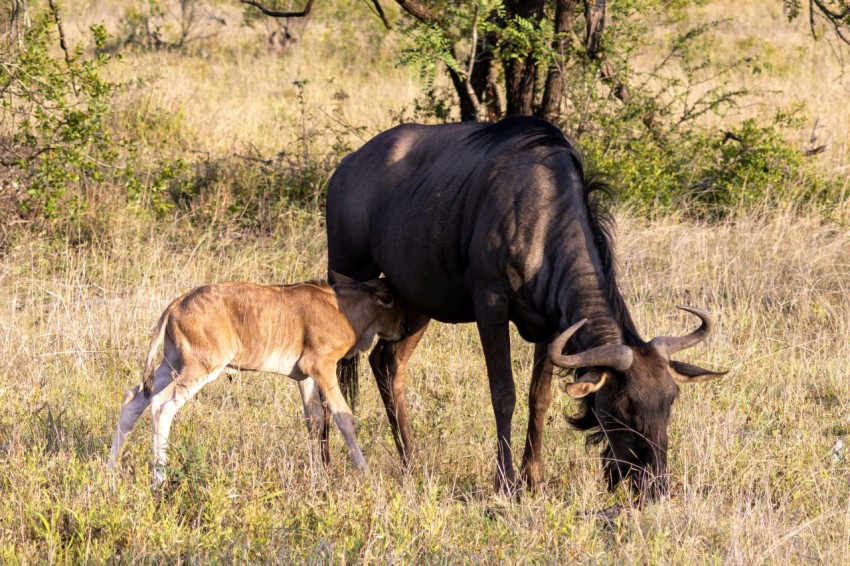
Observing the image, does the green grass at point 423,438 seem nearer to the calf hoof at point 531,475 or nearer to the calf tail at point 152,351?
the calf hoof at point 531,475

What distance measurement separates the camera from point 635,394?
182 inches

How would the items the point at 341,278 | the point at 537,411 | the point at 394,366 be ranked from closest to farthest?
the point at 537,411 < the point at 341,278 < the point at 394,366

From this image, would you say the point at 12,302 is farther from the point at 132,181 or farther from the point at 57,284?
the point at 132,181

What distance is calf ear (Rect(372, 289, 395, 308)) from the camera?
5.98 metres

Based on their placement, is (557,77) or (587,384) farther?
(557,77)

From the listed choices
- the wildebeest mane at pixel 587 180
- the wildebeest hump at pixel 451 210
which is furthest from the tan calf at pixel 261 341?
the wildebeest mane at pixel 587 180

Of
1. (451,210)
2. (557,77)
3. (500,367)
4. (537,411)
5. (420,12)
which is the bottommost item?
(537,411)

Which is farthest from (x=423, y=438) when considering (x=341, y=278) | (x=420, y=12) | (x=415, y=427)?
A: (x=420, y=12)

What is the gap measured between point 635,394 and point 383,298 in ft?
6.07

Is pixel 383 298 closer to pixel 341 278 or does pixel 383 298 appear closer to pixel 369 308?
pixel 369 308

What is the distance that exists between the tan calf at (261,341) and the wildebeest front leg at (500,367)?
2.36 ft

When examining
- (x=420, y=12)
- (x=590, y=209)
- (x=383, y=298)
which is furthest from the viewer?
(x=420, y=12)

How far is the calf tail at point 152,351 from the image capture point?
5.30m

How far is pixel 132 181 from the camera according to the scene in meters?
8.64
